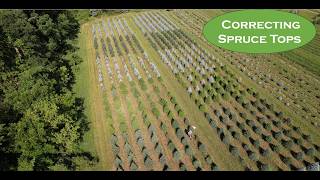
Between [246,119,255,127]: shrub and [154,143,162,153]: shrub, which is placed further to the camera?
[246,119,255,127]: shrub

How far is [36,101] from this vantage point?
154 ft

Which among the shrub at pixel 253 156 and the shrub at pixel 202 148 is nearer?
the shrub at pixel 253 156

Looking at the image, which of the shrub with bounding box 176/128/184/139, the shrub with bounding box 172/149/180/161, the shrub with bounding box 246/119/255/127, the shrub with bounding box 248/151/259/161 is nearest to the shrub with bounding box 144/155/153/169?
the shrub with bounding box 172/149/180/161

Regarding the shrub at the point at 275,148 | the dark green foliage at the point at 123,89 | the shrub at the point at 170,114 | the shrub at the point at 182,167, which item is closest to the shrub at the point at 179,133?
the shrub at the point at 170,114

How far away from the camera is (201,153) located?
45.0 metres

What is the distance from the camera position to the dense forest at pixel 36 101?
4113 centimetres

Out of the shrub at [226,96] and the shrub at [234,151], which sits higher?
the shrub at [226,96]

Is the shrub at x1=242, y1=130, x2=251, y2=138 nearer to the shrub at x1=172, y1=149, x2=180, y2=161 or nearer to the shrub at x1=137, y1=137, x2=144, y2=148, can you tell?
the shrub at x1=172, y1=149, x2=180, y2=161

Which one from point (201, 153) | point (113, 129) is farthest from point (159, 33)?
point (201, 153)

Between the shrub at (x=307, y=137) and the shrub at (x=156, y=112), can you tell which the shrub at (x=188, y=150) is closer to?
the shrub at (x=156, y=112)

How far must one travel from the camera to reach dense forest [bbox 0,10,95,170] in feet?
135
